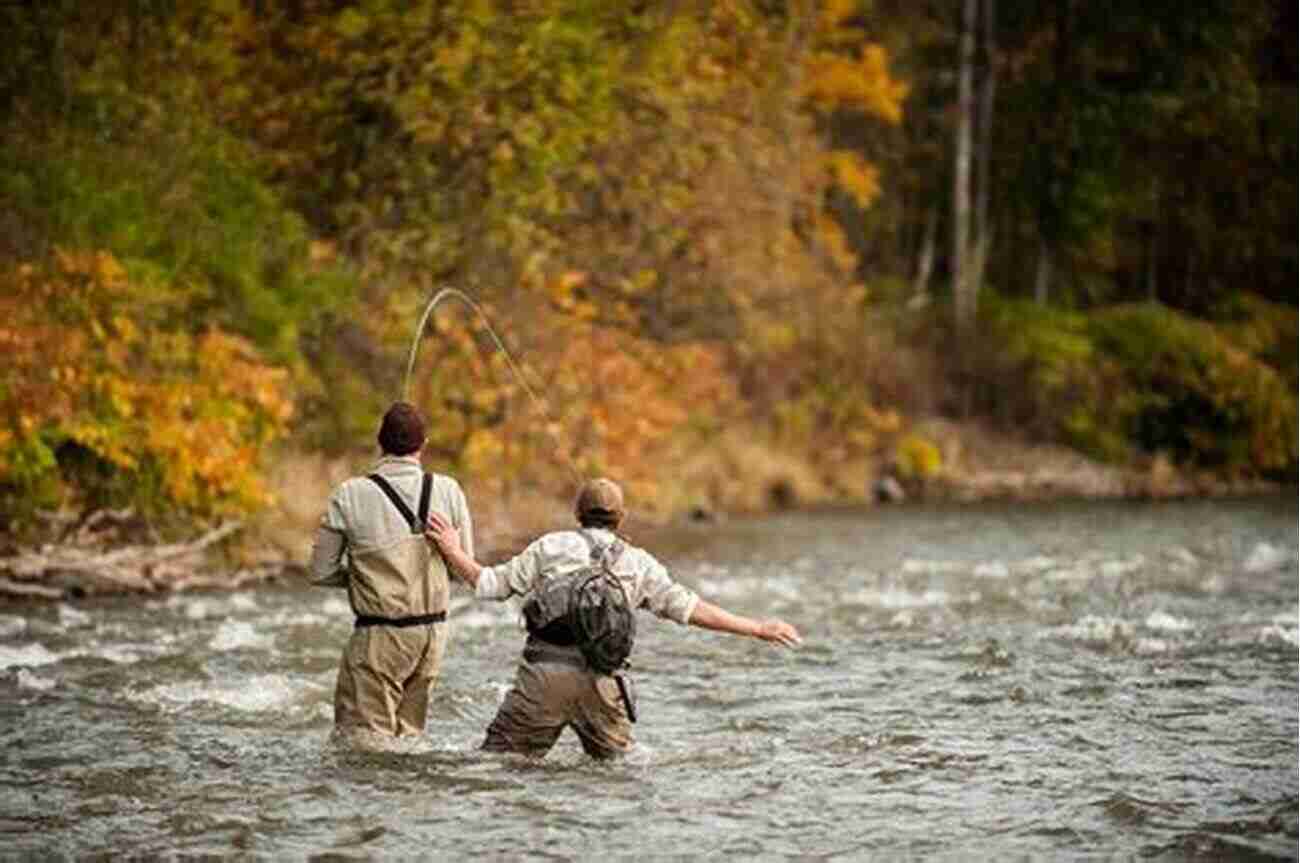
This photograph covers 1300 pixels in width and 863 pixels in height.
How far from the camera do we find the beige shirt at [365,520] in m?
10.3

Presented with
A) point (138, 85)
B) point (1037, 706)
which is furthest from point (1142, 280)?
point (1037, 706)

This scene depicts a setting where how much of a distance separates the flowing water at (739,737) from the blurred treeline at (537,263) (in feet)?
10.9

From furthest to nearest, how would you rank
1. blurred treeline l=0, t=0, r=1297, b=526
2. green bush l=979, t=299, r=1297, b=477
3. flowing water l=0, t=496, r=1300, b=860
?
green bush l=979, t=299, r=1297, b=477, blurred treeline l=0, t=0, r=1297, b=526, flowing water l=0, t=496, r=1300, b=860

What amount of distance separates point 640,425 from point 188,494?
30.0 feet

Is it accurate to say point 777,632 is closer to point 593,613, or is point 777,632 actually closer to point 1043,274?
point 593,613

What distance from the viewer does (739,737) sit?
38.8 feet

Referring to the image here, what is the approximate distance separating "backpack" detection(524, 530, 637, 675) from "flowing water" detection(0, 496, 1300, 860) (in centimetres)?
70

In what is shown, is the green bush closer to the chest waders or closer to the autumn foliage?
the autumn foliage

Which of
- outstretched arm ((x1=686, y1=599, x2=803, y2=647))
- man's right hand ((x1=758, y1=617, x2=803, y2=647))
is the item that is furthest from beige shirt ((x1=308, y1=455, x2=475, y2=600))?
man's right hand ((x1=758, y1=617, x2=803, y2=647))

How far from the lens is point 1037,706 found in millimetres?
12734

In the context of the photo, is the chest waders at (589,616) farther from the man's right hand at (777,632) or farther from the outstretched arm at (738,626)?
the man's right hand at (777,632)

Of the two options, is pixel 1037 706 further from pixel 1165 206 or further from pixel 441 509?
pixel 1165 206

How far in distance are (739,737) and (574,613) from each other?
2.35 meters

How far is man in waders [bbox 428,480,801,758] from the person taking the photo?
9898 mm
